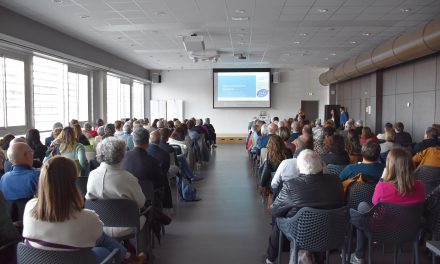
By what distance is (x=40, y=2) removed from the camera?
287 inches

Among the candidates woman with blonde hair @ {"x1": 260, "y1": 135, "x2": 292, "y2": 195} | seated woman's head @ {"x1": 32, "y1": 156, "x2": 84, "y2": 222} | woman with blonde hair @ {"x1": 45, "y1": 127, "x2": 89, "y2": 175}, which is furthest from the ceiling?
seated woman's head @ {"x1": 32, "y1": 156, "x2": 84, "y2": 222}

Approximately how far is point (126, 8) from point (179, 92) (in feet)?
40.9

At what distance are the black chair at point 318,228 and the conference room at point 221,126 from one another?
0.04 ft

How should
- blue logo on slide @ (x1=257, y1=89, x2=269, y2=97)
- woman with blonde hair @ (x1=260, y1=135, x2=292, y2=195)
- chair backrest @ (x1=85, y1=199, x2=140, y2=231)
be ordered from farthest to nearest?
1. blue logo on slide @ (x1=257, y1=89, x2=269, y2=97)
2. woman with blonde hair @ (x1=260, y1=135, x2=292, y2=195)
3. chair backrest @ (x1=85, y1=199, x2=140, y2=231)

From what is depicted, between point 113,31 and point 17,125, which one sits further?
point 113,31

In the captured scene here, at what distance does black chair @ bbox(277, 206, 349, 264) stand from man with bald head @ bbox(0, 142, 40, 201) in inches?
88.2

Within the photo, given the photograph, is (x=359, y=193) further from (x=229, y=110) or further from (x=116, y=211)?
(x=229, y=110)

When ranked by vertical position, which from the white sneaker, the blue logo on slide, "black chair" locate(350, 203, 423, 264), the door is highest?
the blue logo on slide

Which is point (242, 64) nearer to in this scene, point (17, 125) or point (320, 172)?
point (17, 125)

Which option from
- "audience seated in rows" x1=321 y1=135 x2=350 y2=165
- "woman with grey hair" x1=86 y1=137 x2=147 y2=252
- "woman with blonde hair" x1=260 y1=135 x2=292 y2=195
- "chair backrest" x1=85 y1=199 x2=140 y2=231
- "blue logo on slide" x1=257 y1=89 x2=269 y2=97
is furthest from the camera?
"blue logo on slide" x1=257 y1=89 x2=269 y2=97

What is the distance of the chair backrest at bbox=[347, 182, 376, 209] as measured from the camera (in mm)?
3680

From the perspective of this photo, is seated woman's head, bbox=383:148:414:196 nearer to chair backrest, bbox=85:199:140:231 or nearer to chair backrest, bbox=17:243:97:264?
chair backrest, bbox=85:199:140:231

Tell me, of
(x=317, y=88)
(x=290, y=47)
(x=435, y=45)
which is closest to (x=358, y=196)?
(x=435, y=45)

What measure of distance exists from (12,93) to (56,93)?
2560 mm
